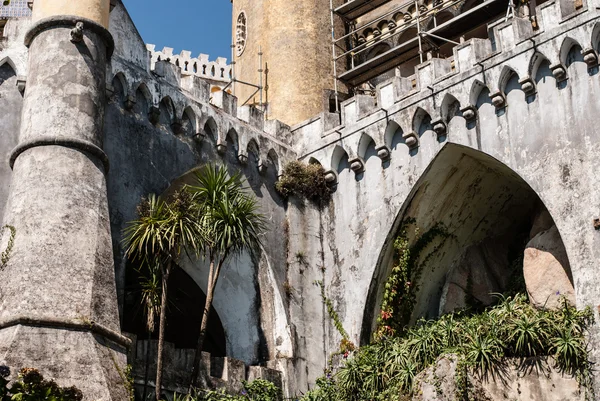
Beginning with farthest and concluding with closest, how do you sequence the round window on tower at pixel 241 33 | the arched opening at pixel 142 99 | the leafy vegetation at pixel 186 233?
1. the round window on tower at pixel 241 33
2. the arched opening at pixel 142 99
3. the leafy vegetation at pixel 186 233

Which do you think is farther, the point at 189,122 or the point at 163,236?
the point at 189,122

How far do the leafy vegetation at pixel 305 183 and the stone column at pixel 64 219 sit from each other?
5238 millimetres

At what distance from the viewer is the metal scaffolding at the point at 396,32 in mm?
23969

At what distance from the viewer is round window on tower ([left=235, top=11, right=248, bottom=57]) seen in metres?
25.8

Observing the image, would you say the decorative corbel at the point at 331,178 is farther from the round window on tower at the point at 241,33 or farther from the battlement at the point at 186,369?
the round window on tower at the point at 241,33

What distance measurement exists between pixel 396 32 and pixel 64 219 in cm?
1322

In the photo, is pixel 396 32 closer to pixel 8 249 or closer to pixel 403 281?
pixel 403 281

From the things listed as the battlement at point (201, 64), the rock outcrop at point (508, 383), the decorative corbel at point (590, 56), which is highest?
the battlement at point (201, 64)

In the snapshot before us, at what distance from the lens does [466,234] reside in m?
21.2

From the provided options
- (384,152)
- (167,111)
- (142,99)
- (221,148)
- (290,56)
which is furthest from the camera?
(290,56)

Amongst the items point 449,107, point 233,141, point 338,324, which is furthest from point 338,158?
point 338,324

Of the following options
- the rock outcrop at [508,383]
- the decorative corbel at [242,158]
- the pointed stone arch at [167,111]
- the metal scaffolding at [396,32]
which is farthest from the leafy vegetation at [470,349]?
the metal scaffolding at [396,32]

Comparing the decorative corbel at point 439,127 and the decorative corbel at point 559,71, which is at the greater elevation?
the decorative corbel at point 559,71

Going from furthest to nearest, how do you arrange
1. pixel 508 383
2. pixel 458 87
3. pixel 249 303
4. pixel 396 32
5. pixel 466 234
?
pixel 396 32 → pixel 466 234 → pixel 249 303 → pixel 458 87 → pixel 508 383
